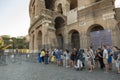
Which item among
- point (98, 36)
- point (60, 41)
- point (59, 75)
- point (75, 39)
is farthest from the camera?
point (60, 41)

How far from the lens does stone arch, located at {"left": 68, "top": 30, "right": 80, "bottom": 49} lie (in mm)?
21125

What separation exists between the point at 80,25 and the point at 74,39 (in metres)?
2.91

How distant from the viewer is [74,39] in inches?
860

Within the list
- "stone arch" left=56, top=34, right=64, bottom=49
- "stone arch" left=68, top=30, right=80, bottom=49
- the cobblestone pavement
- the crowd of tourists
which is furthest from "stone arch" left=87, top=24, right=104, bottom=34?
the cobblestone pavement

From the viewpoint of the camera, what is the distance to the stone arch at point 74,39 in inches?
832

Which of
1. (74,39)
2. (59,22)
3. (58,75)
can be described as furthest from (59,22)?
(58,75)

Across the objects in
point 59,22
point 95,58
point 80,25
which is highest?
point 59,22

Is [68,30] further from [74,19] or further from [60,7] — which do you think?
[60,7]

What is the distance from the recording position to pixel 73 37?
2211 centimetres

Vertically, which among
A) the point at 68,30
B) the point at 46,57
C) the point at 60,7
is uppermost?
the point at 60,7

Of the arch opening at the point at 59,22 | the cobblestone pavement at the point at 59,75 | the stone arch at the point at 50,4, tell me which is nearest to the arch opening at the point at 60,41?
the arch opening at the point at 59,22

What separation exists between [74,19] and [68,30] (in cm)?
188

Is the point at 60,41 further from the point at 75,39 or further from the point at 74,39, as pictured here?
the point at 75,39

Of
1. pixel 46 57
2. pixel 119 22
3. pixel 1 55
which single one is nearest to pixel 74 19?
pixel 119 22
